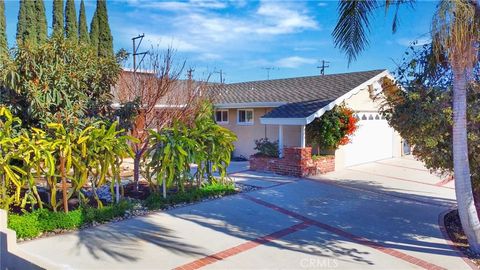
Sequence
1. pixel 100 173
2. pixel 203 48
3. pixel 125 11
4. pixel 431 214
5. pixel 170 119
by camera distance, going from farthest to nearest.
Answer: pixel 203 48 → pixel 125 11 → pixel 170 119 → pixel 431 214 → pixel 100 173

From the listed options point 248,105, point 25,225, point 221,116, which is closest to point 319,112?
point 248,105

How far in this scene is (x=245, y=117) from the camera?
18562 mm

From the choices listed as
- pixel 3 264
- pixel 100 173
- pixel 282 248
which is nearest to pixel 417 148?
pixel 282 248

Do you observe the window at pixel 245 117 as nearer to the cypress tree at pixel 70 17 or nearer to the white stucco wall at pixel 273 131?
the white stucco wall at pixel 273 131

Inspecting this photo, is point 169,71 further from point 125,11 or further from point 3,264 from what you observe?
point 3,264

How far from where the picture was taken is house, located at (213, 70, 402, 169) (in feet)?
47.0

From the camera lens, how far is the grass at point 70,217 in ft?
20.9

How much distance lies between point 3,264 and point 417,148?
7796mm

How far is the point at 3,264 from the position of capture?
16.0ft

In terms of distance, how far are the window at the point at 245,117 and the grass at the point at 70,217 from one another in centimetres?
978

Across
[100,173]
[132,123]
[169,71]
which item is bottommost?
[100,173]

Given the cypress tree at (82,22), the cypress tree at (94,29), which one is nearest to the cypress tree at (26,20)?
the cypress tree at (82,22)

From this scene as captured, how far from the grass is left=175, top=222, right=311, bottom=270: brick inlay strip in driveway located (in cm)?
299

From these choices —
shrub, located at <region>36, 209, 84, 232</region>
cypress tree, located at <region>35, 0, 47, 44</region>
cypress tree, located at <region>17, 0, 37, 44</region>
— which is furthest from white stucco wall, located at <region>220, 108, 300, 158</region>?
cypress tree, located at <region>35, 0, 47, 44</region>
